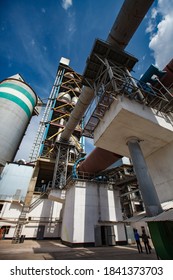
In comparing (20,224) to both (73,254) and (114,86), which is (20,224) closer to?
(73,254)

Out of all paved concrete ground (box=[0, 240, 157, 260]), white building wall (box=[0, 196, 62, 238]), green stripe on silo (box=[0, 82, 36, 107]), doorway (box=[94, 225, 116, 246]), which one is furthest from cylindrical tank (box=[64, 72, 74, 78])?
paved concrete ground (box=[0, 240, 157, 260])

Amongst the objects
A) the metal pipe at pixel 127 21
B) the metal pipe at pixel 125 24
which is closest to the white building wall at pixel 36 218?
the metal pipe at pixel 125 24

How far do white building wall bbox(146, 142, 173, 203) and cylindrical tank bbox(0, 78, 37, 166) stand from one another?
66.4ft

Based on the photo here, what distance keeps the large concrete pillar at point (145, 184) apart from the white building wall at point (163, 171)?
1.76 metres

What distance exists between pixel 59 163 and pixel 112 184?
929 cm

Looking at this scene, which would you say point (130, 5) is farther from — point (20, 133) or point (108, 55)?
point (20, 133)

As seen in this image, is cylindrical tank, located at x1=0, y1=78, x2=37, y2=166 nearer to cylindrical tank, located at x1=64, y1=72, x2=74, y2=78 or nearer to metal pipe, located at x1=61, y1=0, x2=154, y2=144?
cylindrical tank, located at x1=64, y1=72, x2=74, y2=78

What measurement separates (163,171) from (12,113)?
2234 cm

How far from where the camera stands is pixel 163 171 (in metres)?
7.23

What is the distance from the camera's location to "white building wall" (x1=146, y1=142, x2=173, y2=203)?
6.78m

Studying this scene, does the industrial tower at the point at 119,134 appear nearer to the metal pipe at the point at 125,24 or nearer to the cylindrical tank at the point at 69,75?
the metal pipe at the point at 125,24

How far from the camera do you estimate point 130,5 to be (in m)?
6.13

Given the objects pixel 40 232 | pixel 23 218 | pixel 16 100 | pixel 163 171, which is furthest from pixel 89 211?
Result: pixel 16 100
